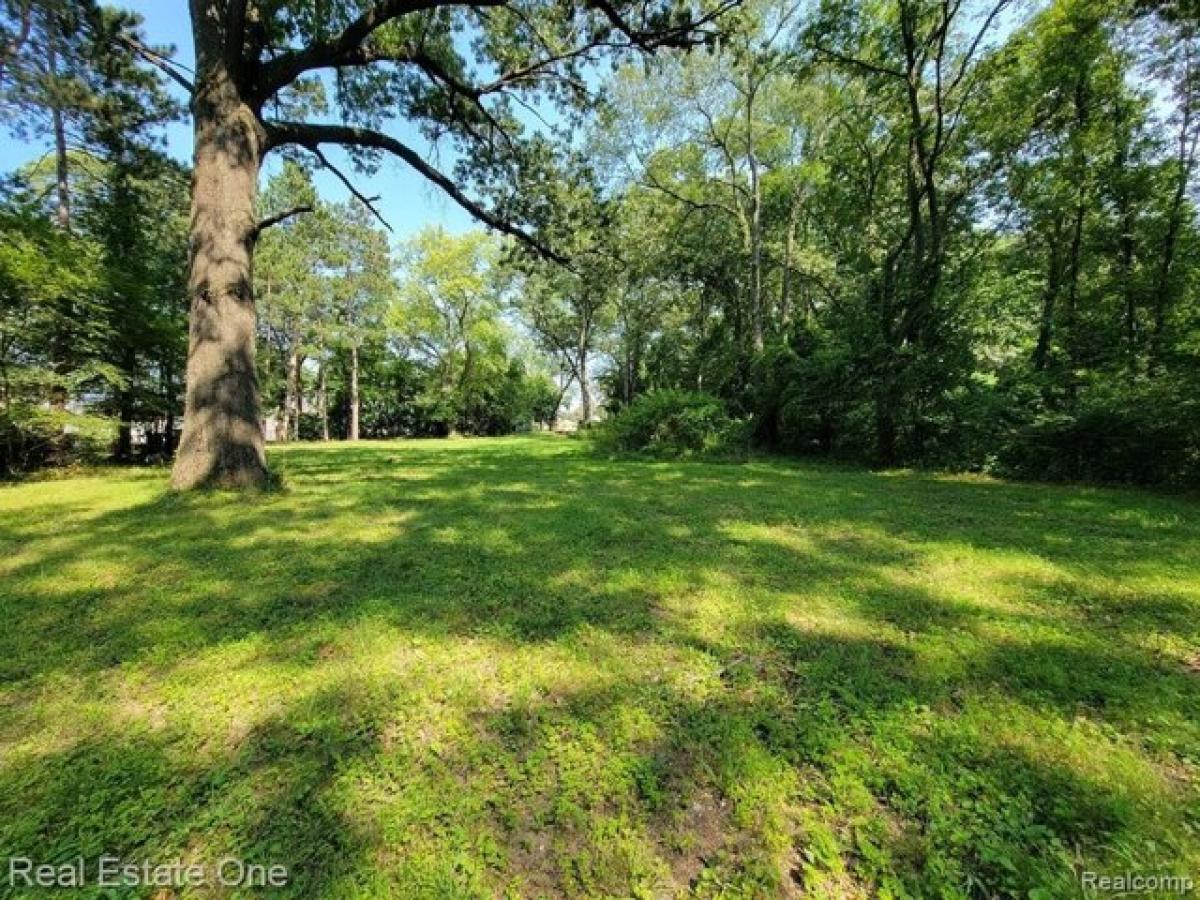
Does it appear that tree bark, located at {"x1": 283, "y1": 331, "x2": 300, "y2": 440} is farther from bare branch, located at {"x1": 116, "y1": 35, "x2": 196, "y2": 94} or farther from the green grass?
the green grass

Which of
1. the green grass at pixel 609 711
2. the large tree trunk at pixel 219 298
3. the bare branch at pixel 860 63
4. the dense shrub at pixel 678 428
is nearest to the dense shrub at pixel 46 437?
the large tree trunk at pixel 219 298

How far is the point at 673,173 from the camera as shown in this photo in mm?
16219

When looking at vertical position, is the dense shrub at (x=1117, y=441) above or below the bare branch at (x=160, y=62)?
below

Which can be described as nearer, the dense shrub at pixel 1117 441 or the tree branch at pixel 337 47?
the tree branch at pixel 337 47

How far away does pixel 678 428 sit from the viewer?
11.9 m

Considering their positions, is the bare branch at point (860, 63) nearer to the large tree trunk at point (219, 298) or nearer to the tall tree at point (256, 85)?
the tall tree at point (256, 85)

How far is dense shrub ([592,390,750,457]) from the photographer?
11578 mm

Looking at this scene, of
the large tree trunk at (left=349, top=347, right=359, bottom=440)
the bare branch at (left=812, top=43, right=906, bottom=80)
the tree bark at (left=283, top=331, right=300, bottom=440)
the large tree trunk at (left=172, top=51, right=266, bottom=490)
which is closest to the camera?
the large tree trunk at (left=172, top=51, right=266, bottom=490)

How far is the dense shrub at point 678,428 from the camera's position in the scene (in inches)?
456

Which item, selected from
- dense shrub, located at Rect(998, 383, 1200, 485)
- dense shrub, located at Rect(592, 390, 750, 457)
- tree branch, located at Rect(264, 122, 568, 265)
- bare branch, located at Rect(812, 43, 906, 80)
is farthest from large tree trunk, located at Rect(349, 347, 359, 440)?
dense shrub, located at Rect(998, 383, 1200, 485)

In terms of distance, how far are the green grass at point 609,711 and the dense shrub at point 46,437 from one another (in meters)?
5.55

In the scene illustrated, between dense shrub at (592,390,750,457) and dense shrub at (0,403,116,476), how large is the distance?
9.94 m

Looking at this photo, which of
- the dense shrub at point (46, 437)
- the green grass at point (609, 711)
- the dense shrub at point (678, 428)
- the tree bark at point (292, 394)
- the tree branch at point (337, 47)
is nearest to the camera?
the green grass at point (609, 711)

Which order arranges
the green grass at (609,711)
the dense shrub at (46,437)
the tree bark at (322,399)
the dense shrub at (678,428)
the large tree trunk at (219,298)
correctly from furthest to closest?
the tree bark at (322,399)
the dense shrub at (678,428)
the dense shrub at (46,437)
the large tree trunk at (219,298)
the green grass at (609,711)
